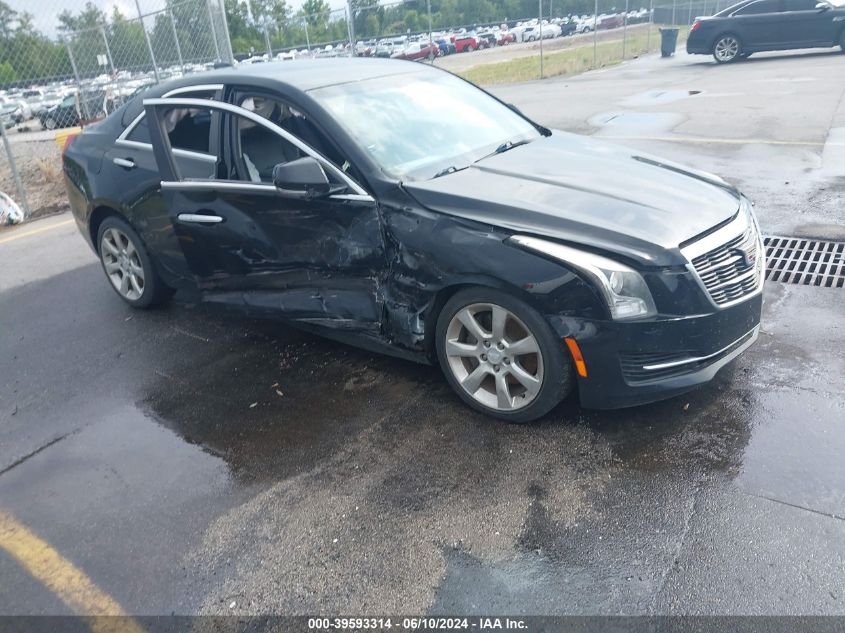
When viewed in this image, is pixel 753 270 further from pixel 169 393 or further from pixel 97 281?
pixel 97 281

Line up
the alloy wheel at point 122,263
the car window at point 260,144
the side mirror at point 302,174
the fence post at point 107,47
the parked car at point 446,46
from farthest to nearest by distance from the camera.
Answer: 1. the parked car at point 446,46
2. the fence post at point 107,47
3. the alloy wheel at point 122,263
4. the car window at point 260,144
5. the side mirror at point 302,174

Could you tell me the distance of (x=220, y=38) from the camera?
11773 millimetres

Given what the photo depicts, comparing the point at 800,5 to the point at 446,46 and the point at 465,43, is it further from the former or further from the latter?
the point at 465,43

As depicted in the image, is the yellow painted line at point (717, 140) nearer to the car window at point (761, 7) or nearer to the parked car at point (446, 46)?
the car window at point (761, 7)

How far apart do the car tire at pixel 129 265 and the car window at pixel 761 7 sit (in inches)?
740

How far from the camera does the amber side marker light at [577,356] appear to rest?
10.7ft

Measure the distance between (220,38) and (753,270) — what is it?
10641 mm

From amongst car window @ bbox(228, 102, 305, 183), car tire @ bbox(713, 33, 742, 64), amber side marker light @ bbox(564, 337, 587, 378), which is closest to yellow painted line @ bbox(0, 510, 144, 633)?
amber side marker light @ bbox(564, 337, 587, 378)

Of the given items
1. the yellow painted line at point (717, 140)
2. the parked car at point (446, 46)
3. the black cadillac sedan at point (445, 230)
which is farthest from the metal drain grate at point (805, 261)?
the parked car at point (446, 46)

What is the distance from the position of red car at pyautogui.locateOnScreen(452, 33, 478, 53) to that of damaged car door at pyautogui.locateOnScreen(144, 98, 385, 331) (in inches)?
1541

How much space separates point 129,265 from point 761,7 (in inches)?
746

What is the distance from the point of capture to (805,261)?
5.30 metres

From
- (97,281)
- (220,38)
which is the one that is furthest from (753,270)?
(220,38)

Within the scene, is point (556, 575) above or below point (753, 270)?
below
